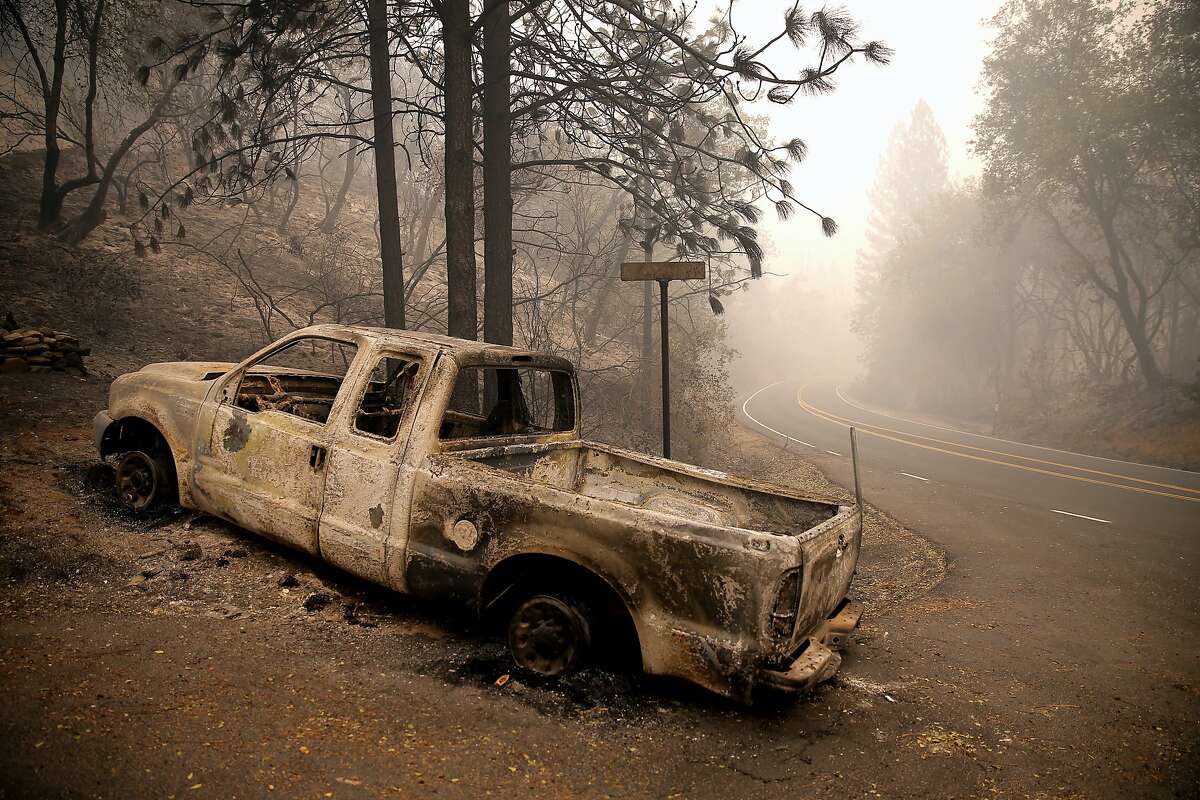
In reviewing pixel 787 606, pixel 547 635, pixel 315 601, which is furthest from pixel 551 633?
pixel 315 601

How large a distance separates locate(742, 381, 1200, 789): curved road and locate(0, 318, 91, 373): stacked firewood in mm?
10192

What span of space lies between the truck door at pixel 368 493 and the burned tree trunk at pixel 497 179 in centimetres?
447

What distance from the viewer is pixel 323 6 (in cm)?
787

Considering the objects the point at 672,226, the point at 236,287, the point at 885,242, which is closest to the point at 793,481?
the point at 672,226

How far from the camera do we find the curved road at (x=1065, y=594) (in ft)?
14.0

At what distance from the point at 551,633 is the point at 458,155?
19.2 feet

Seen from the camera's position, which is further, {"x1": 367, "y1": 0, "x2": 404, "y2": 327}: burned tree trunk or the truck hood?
{"x1": 367, "y1": 0, "x2": 404, "y2": 327}: burned tree trunk

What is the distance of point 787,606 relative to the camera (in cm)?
333

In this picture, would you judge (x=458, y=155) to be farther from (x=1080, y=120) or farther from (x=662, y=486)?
Result: (x=1080, y=120)

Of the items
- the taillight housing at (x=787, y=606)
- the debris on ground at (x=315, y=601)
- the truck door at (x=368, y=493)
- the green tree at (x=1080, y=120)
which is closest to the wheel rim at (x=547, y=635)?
the truck door at (x=368, y=493)

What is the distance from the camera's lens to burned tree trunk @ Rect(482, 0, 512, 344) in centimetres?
876

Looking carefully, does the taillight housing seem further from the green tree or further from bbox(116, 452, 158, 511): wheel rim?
the green tree

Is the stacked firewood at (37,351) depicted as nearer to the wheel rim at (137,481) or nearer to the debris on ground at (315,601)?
the wheel rim at (137,481)

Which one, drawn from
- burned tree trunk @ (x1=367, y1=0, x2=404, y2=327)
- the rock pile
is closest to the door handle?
burned tree trunk @ (x1=367, y1=0, x2=404, y2=327)
